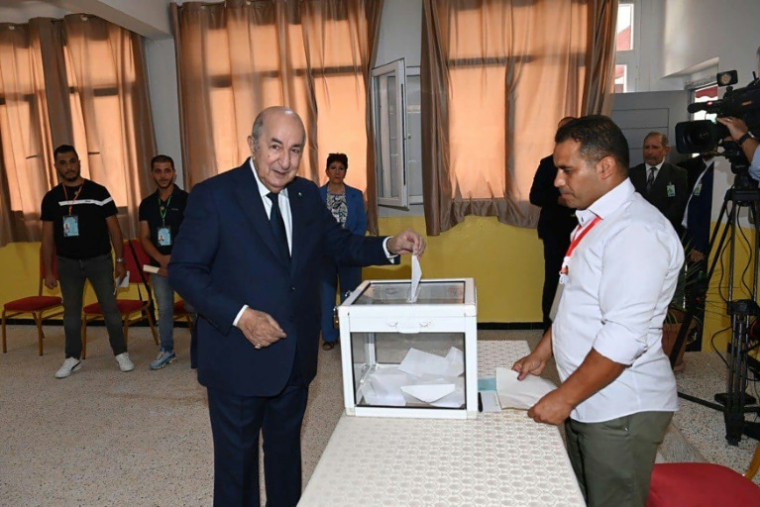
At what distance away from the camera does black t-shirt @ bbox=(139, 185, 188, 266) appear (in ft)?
12.5

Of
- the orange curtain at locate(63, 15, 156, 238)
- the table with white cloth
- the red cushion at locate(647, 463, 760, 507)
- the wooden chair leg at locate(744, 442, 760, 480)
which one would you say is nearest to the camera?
the table with white cloth

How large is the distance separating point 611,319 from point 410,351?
1.93ft

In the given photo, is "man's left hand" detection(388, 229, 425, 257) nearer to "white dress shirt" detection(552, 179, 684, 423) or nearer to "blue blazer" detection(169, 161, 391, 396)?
"blue blazer" detection(169, 161, 391, 396)

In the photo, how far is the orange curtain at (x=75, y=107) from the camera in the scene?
4.75 m

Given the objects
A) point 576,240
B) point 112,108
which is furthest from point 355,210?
point 576,240

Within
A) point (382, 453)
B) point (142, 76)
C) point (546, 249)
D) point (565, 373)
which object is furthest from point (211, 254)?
point (142, 76)

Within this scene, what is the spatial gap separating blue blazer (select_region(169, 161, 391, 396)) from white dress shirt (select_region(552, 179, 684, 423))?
74cm

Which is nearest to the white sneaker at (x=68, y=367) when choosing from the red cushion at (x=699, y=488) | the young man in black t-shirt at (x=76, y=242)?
the young man in black t-shirt at (x=76, y=242)

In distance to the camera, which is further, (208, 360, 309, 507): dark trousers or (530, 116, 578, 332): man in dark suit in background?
(530, 116, 578, 332): man in dark suit in background

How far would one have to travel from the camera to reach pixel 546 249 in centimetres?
387

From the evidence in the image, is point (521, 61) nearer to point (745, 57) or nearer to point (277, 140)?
point (745, 57)

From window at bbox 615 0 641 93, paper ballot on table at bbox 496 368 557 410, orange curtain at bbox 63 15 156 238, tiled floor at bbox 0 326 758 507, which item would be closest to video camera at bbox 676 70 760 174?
tiled floor at bbox 0 326 758 507

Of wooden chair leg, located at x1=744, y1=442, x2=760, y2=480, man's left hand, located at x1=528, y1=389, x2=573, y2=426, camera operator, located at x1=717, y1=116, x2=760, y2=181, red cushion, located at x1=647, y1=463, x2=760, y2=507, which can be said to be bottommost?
wooden chair leg, located at x1=744, y1=442, x2=760, y2=480

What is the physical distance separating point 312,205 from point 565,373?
2.96 ft
